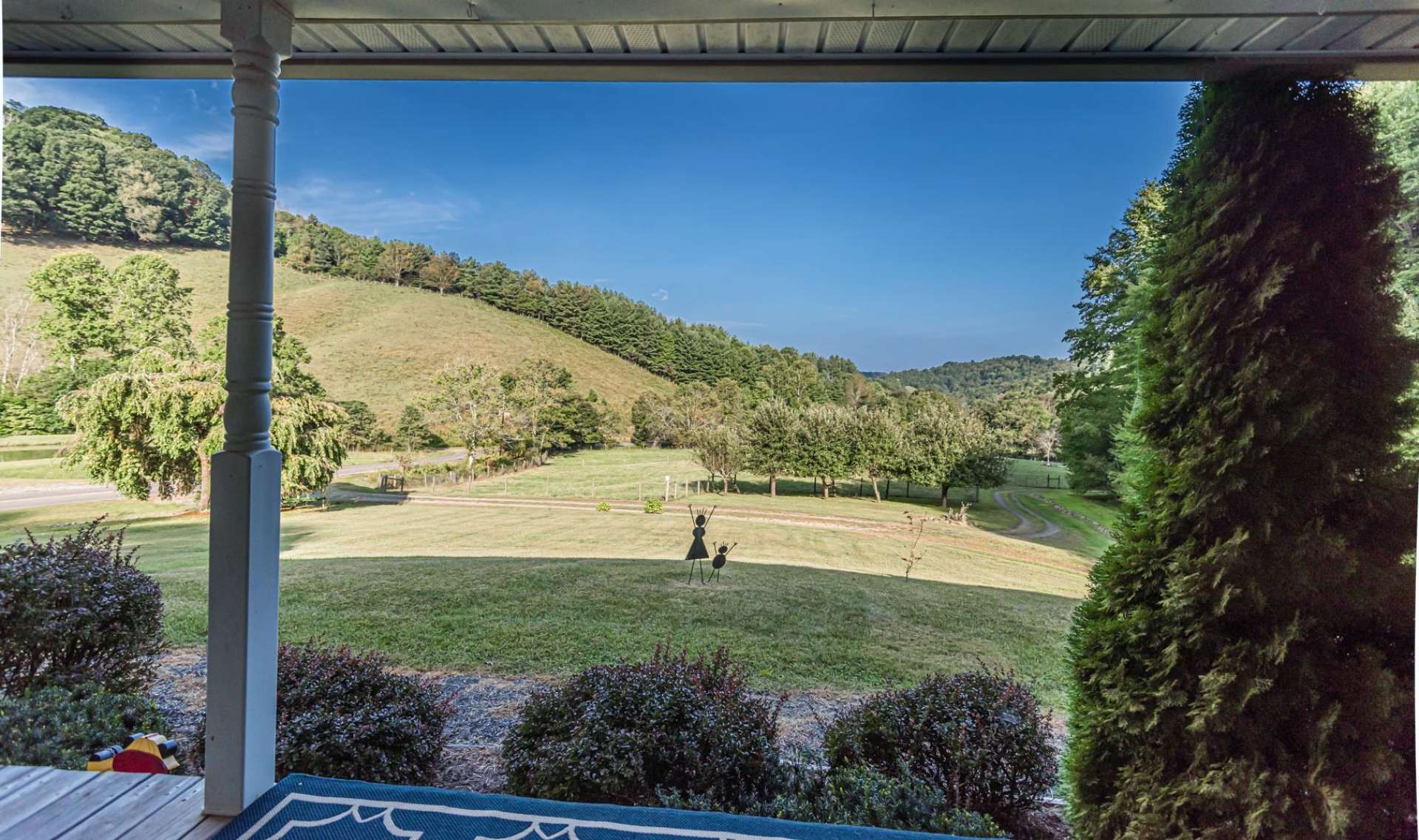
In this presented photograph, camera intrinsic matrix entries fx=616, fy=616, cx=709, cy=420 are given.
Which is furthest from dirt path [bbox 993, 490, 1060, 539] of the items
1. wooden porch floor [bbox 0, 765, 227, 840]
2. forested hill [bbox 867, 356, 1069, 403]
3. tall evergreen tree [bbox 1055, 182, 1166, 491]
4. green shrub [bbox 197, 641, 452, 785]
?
wooden porch floor [bbox 0, 765, 227, 840]

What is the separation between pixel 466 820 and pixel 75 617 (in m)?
1.69

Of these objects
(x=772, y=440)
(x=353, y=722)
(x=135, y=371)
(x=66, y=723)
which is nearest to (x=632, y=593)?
(x=772, y=440)

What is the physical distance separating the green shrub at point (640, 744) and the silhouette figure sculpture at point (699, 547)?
91 cm

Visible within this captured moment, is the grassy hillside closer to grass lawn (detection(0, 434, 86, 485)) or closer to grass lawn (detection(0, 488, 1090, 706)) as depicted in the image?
grass lawn (detection(0, 488, 1090, 706))

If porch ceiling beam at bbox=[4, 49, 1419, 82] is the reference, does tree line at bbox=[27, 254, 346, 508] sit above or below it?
below

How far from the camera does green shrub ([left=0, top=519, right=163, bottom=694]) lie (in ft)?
6.73

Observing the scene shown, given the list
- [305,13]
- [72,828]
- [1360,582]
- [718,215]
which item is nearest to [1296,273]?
[1360,582]

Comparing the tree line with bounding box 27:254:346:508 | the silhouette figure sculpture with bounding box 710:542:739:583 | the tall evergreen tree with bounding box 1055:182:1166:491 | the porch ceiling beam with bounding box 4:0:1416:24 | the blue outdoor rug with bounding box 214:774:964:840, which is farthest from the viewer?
the silhouette figure sculpture with bounding box 710:542:739:583

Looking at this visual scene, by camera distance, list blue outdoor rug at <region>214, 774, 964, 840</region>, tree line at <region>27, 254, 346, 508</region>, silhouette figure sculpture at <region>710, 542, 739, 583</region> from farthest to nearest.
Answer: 1. silhouette figure sculpture at <region>710, 542, 739, 583</region>
2. tree line at <region>27, 254, 346, 508</region>
3. blue outdoor rug at <region>214, 774, 964, 840</region>

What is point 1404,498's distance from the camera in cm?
147

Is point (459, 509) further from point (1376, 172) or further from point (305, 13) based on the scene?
point (1376, 172)

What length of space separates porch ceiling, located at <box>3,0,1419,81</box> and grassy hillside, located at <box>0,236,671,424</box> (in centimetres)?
159

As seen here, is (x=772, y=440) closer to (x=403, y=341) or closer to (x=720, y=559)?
(x=720, y=559)

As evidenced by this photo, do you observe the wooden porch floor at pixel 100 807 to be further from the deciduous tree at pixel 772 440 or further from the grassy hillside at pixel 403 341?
the deciduous tree at pixel 772 440
